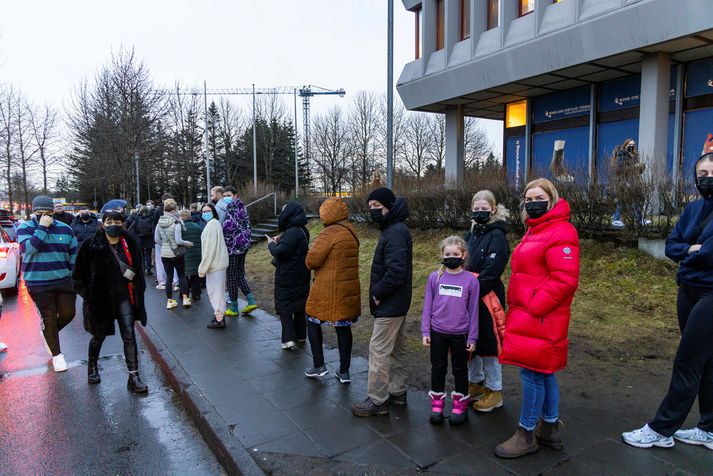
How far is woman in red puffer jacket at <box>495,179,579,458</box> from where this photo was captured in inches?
121

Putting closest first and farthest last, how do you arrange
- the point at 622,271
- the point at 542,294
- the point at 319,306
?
1. the point at 542,294
2. the point at 319,306
3. the point at 622,271

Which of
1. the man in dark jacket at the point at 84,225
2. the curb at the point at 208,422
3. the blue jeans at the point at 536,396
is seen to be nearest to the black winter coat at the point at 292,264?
the curb at the point at 208,422

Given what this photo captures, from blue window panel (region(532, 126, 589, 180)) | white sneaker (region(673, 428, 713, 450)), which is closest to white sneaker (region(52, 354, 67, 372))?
white sneaker (region(673, 428, 713, 450))

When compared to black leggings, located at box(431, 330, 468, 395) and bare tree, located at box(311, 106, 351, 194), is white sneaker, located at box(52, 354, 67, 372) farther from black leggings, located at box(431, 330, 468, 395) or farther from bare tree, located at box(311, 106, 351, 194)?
bare tree, located at box(311, 106, 351, 194)

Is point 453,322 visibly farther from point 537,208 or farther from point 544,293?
point 537,208

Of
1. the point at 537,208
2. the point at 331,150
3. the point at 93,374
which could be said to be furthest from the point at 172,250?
the point at 331,150

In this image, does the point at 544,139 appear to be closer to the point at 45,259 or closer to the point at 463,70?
the point at 463,70

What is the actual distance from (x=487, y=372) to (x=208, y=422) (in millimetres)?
2412

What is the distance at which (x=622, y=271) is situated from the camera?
7.41 meters

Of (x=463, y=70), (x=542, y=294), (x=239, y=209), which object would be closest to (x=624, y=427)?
(x=542, y=294)

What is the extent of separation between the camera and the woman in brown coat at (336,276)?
4.55 meters

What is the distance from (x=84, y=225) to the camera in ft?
32.8

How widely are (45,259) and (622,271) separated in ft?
26.4

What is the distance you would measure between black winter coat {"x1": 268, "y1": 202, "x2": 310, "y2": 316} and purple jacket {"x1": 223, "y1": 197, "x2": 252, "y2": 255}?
1831 millimetres
